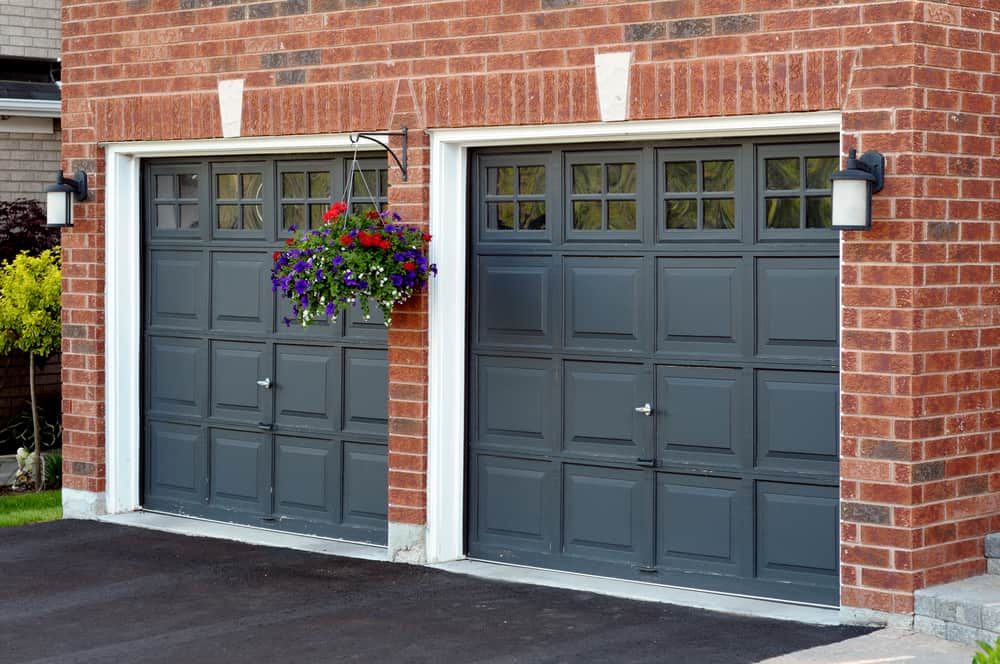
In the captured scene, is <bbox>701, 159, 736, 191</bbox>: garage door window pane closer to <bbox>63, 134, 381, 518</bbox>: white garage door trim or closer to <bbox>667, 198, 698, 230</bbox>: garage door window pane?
<bbox>667, 198, 698, 230</bbox>: garage door window pane

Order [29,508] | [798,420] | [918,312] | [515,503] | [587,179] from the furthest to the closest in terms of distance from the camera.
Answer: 1. [29,508]
2. [515,503]
3. [587,179]
4. [798,420]
5. [918,312]

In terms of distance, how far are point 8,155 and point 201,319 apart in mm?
4880

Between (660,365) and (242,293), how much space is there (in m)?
3.25

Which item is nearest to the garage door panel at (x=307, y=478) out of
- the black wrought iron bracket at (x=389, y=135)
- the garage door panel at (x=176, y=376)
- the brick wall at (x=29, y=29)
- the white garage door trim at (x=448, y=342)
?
the garage door panel at (x=176, y=376)

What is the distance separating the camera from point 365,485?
9633mm

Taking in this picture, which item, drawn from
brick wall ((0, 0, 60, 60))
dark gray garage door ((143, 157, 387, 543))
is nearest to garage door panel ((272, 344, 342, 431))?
dark gray garage door ((143, 157, 387, 543))

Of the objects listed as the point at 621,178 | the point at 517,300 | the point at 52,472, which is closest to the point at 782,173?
the point at 621,178

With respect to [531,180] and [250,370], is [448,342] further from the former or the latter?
[250,370]

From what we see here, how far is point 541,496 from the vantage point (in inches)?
348

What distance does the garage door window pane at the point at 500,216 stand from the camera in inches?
A: 352

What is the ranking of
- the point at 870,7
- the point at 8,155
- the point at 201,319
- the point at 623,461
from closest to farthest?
1. the point at 870,7
2. the point at 623,461
3. the point at 201,319
4. the point at 8,155

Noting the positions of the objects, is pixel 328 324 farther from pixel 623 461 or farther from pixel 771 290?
pixel 771 290

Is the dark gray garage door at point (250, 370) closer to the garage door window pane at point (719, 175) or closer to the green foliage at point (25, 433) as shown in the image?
the garage door window pane at point (719, 175)

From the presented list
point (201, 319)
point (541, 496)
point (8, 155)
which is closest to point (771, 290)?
point (541, 496)
